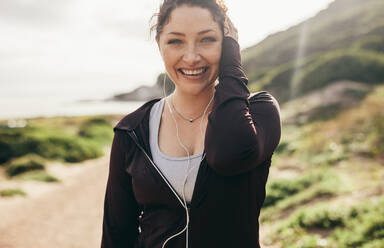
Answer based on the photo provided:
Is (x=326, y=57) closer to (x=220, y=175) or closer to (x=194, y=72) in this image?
(x=194, y=72)

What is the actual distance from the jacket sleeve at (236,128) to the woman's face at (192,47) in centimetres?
11

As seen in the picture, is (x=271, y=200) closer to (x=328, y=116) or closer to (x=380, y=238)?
(x=380, y=238)

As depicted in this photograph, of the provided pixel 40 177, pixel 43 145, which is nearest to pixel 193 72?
pixel 40 177

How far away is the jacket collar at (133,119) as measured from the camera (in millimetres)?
1944

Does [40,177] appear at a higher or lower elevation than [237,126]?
lower

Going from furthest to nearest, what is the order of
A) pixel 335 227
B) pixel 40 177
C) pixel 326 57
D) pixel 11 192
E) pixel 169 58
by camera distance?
pixel 326 57 < pixel 40 177 < pixel 11 192 < pixel 335 227 < pixel 169 58

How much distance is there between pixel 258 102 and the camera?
1.77 m

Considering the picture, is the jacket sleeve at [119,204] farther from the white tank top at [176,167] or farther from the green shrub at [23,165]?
the green shrub at [23,165]

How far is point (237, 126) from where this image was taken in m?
1.59

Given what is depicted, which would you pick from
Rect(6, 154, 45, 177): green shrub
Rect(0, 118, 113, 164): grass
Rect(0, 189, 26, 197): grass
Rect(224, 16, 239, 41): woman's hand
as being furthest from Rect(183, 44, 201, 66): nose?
Rect(0, 118, 113, 164): grass

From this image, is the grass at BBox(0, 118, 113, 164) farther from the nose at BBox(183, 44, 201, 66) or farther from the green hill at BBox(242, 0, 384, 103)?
the nose at BBox(183, 44, 201, 66)

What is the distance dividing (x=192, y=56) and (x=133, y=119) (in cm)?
52

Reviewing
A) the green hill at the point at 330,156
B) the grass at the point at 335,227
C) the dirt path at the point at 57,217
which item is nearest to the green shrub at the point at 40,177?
the dirt path at the point at 57,217

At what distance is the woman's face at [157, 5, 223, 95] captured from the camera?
181 centimetres
